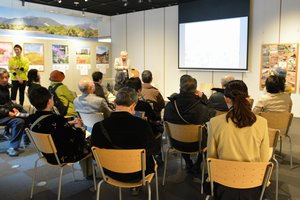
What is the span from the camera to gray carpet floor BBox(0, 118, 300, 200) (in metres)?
2.97

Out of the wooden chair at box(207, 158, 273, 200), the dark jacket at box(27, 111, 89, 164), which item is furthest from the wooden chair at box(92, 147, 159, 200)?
the dark jacket at box(27, 111, 89, 164)

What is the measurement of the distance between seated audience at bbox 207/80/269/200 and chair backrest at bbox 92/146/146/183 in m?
0.60

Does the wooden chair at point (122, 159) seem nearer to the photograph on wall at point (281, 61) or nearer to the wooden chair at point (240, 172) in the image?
the wooden chair at point (240, 172)

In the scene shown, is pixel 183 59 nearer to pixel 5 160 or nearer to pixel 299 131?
pixel 299 131

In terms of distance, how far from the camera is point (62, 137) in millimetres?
2738

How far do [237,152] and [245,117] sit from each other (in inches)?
10.9

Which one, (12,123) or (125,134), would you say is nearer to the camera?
(125,134)

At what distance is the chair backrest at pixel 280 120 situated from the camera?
3.59 meters

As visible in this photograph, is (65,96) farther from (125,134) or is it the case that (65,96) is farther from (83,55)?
(83,55)

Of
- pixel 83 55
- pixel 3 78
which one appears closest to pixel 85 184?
pixel 3 78

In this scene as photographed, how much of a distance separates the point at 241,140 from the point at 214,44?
6323mm

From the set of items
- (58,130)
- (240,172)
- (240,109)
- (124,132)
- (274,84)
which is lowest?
(240,172)

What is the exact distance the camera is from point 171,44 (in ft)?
29.5

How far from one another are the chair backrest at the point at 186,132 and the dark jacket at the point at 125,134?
84cm
